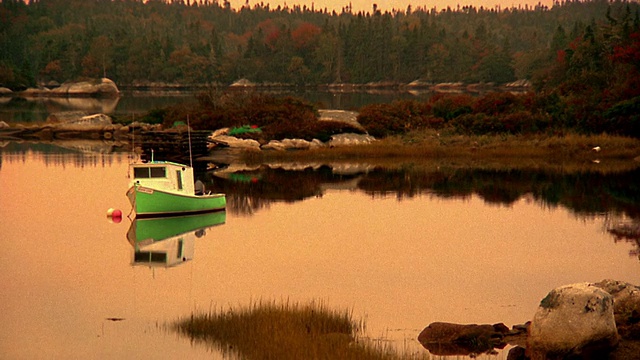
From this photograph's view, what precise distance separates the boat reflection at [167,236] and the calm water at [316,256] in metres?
0.45

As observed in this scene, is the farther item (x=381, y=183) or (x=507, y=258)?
(x=381, y=183)

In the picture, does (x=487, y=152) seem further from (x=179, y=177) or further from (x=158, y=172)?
(x=158, y=172)

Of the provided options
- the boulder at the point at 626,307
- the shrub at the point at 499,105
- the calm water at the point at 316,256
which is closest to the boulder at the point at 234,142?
the calm water at the point at 316,256

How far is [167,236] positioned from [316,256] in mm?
6407

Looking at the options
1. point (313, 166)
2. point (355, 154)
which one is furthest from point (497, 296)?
point (355, 154)

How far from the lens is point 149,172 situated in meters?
36.1

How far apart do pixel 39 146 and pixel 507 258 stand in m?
51.8

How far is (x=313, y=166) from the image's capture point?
57.8m

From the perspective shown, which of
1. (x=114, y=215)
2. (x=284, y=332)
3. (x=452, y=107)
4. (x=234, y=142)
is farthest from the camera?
(x=452, y=107)

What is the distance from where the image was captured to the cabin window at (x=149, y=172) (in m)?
36.0

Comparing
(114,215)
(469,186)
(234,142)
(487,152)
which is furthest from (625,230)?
(234,142)

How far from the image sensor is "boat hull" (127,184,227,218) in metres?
35.6

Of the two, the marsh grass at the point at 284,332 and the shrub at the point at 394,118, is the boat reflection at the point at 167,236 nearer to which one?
the marsh grass at the point at 284,332

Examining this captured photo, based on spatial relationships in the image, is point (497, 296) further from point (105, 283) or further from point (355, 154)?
point (355, 154)
